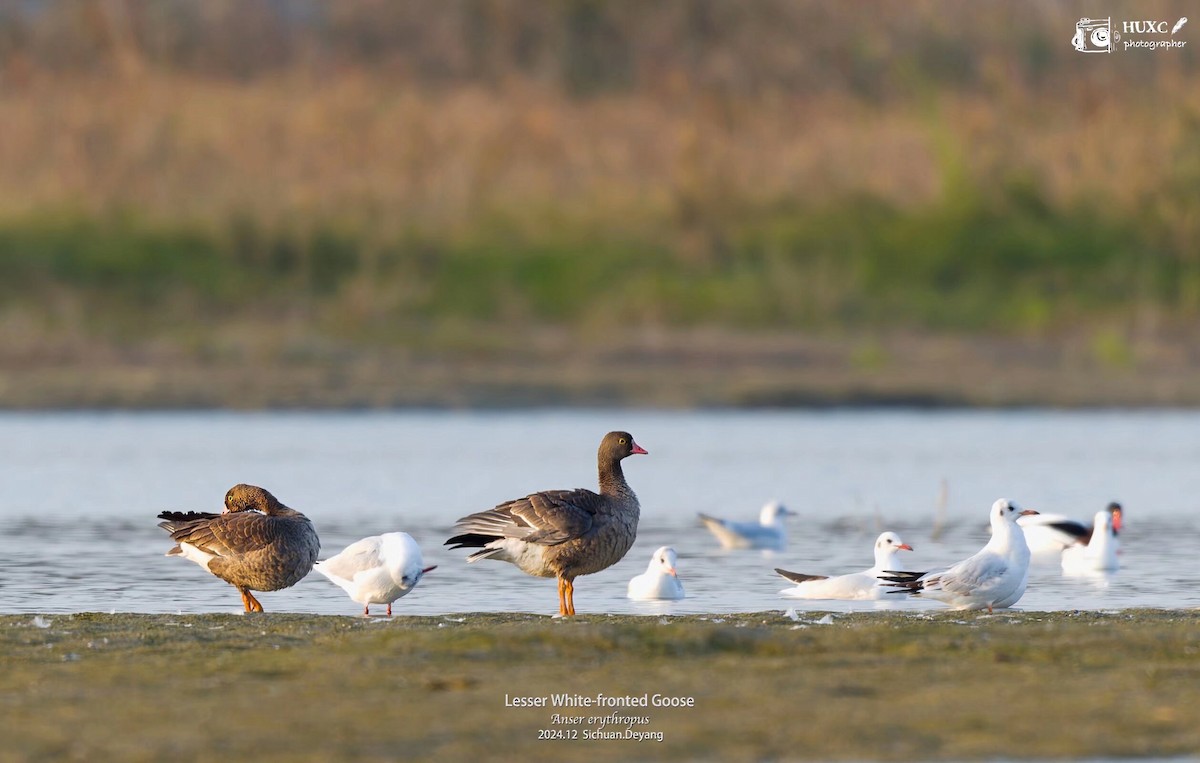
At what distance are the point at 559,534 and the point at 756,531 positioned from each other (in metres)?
3.50

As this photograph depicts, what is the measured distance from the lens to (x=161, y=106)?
28188mm

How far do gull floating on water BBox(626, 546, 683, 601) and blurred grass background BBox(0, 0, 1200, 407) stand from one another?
37.4 ft

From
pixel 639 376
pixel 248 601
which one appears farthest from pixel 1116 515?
pixel 639 376

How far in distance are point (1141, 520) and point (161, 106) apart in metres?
17.2

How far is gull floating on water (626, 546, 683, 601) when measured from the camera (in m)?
10.4

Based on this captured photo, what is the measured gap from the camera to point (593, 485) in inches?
647

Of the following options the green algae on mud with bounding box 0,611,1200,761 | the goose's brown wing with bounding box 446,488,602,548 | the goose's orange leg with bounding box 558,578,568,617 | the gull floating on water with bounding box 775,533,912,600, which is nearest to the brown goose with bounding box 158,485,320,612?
the green algae on mud with bounding box 0,611,1200,761

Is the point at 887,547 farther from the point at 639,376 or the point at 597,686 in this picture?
the point at 639,376

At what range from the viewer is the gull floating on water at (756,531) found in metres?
13.1

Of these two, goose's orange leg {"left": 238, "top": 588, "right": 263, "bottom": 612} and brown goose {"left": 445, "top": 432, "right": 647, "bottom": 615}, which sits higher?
brown goose {"left": 445, "top": 432, "right": 647, "bottom": 615}

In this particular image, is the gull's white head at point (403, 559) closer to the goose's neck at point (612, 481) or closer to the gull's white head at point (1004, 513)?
→ the goose's neck at point (612, 481)

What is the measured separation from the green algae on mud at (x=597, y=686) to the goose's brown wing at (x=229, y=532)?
601 millimetres

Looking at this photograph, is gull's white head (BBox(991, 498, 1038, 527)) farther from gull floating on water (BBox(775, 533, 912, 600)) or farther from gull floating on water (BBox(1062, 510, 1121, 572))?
gull floating on water (BBox(1062, 510, 1121, 572))

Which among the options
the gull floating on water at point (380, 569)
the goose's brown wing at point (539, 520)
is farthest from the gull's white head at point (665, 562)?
the gull floating on water at point (380, 569)
